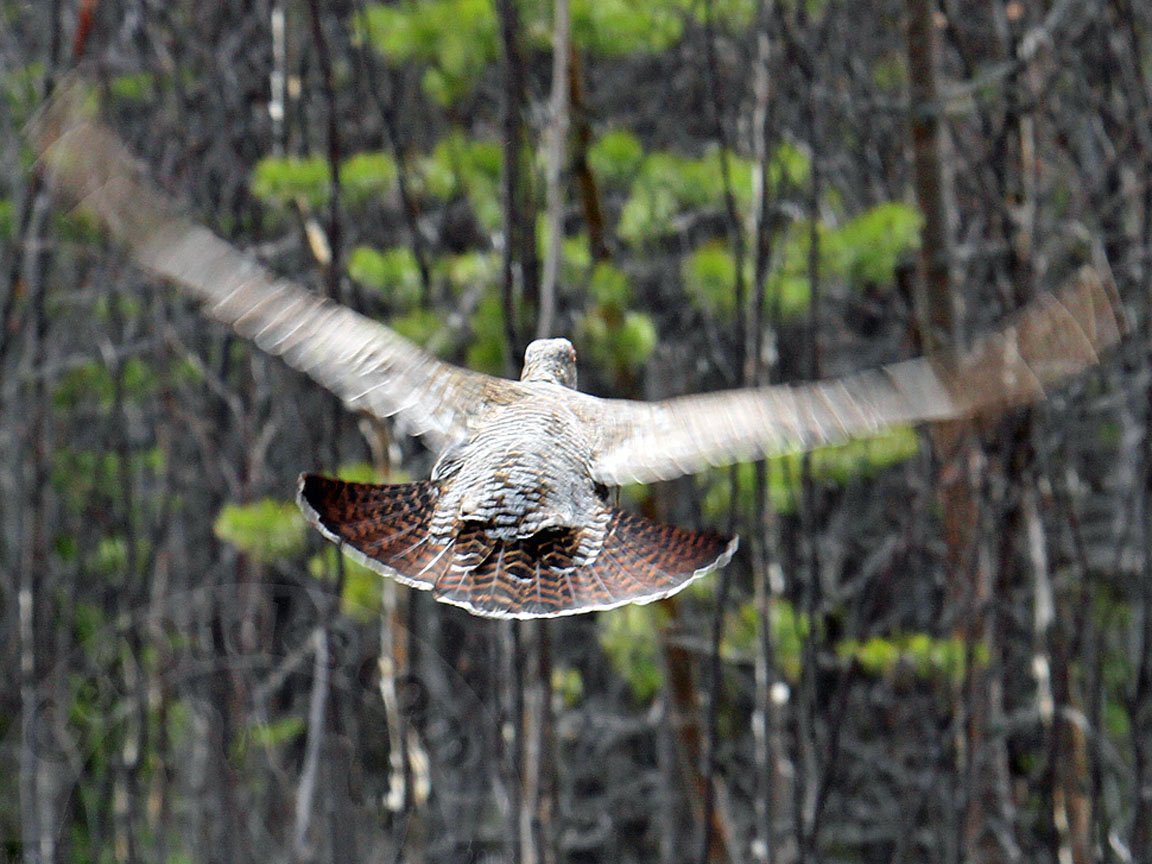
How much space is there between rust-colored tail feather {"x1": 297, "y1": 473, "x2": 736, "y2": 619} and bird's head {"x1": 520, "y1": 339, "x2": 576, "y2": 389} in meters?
0.76

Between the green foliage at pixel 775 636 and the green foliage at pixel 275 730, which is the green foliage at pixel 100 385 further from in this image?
the green foliage at pixel 775 636

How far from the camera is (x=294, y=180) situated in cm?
642

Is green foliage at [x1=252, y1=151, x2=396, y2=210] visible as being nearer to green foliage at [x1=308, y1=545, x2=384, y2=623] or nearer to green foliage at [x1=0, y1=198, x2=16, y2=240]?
green foliage at [x1=308, y1=545, x2=384, y2=623]

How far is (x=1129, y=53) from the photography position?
7.39 m

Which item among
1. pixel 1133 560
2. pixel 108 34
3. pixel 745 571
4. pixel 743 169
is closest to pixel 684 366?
pixel 745 571

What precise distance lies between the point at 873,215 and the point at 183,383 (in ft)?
14.5

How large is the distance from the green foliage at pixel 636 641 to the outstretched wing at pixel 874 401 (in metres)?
3.00

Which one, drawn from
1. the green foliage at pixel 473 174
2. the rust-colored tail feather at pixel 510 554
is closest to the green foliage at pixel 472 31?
the green foliage at pixel 473 174

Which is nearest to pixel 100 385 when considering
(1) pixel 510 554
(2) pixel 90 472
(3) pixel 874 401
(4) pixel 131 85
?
(2) pixel 90 472

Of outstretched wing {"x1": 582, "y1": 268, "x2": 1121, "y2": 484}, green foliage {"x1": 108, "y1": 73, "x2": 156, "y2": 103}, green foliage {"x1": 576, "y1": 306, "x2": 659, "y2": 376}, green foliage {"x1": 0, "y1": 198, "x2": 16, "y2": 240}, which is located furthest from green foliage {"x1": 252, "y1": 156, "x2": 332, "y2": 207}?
green foliage {"x1": 0, "y1": 198, "x2": 16, "y2": 240}

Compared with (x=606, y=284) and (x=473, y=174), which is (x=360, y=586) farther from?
(x=473, y=174)

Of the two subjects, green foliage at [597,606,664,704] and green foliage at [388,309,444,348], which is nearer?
green foliage at [388,309,444,348]

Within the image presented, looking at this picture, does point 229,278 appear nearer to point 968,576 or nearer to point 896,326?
point 968,576

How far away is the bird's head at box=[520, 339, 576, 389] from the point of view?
15.5 ft
